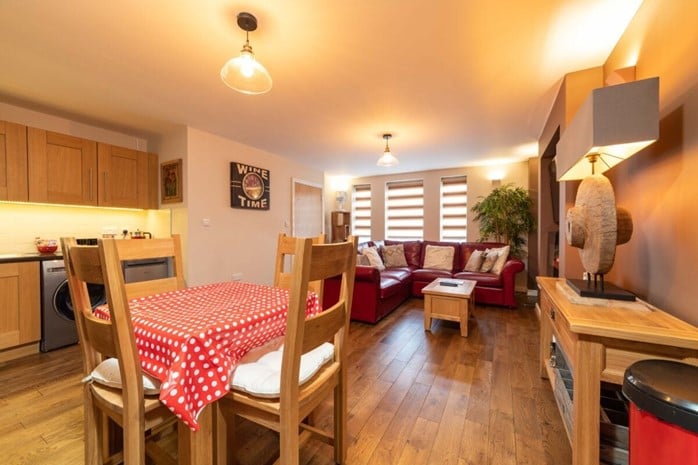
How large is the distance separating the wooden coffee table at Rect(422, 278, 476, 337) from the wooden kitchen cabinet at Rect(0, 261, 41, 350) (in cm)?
373

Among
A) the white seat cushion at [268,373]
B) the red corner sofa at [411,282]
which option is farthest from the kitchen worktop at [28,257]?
the white seat cushion at [268,373]

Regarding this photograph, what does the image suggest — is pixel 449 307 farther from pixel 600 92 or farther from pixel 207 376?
pixel 207 376

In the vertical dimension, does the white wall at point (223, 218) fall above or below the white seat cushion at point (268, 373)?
above

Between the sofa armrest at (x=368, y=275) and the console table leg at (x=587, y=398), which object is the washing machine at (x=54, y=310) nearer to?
the sofa armrest at (x=368, y=275)

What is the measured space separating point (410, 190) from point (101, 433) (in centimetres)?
573

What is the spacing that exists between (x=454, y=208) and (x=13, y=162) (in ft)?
19.7

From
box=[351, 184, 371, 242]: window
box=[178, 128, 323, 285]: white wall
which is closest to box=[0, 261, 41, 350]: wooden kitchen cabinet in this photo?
box=[178, 128, 323, 285]: white wall

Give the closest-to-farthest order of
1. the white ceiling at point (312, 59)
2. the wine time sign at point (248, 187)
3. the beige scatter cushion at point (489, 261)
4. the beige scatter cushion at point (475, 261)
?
the white ceiling at point (312, 59), the wine time sign at point (248, 187), the beige scatter cushion at point (489, 261), the beige scatter cushion at point (475, 261)

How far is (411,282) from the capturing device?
456cm

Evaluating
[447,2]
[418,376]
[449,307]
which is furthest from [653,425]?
[449,307]

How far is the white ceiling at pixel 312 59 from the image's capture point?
1.53 m

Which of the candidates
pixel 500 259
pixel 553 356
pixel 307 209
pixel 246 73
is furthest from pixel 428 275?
pixel 246 73

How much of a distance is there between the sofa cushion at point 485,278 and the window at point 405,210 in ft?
5.59

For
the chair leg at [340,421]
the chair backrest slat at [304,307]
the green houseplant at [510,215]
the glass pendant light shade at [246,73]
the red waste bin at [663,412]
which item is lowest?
the chair leg at [340,421]
